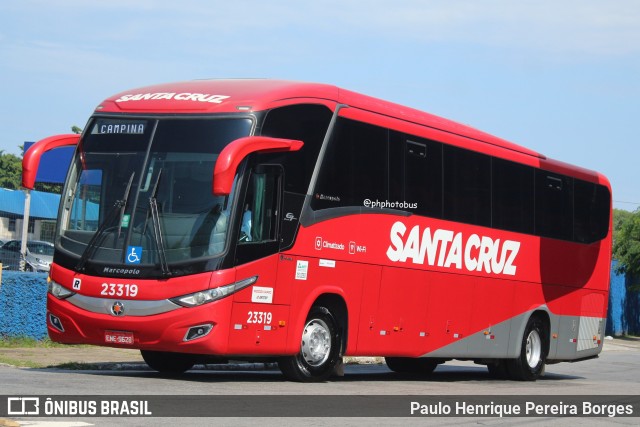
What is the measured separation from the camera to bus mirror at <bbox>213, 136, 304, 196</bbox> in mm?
13211

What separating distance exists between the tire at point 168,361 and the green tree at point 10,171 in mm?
77461

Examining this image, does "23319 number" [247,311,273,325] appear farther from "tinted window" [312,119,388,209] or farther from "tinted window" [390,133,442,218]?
"tinted window" [390,133,442,218]

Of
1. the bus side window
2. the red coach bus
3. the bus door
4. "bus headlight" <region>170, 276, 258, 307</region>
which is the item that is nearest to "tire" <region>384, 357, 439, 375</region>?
the red coach bus

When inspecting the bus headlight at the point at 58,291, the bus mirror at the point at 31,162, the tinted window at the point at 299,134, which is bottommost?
the bus headlight at the point at 58,291

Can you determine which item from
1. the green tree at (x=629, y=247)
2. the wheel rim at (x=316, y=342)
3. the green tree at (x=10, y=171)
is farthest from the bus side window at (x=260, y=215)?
the green tree at (x=10, y=171)

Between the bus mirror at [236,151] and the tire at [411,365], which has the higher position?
the bus mirror at [236,151]

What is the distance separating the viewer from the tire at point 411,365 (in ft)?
69.5

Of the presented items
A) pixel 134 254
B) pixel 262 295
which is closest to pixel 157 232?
pixel 134 254

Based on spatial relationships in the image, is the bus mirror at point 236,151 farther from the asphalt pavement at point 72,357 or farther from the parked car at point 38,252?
the parked car at point 38,252

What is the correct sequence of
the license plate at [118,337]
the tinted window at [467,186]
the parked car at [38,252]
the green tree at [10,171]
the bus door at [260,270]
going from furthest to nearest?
the green tree at [10,171]
the parked car at [38,252]
the tinted window at [467,186]
the bus door at [260,270]
the license plate at [118,337]

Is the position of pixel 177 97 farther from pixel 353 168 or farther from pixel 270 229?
pixel 353 168

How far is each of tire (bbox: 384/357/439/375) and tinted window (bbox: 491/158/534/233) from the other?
2991 mm

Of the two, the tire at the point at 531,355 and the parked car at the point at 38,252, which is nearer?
the tire at the point at 531,355

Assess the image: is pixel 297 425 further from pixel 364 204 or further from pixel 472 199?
pixel 472 199
